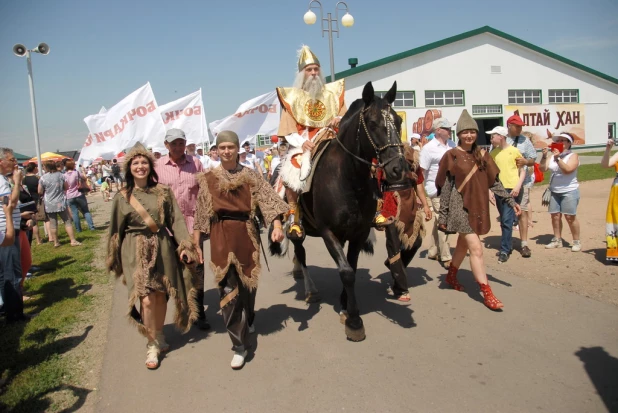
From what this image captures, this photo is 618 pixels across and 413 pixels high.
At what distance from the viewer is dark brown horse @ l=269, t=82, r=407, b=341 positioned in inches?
152

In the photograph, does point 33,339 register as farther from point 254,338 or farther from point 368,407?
point 368,407

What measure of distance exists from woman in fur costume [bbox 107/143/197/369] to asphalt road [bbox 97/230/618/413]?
459 mm

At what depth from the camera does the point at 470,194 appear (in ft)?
15.9

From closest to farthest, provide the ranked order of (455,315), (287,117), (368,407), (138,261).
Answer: (368,407) < (138,261) < (455,315) < (287,117)

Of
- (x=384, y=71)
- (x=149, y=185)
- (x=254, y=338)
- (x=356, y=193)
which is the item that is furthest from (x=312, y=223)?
(x=384, y=71)

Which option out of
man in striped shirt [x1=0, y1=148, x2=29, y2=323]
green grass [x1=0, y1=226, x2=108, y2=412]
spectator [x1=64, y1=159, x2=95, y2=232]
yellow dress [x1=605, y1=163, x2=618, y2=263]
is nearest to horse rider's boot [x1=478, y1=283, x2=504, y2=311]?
yellow dress [x1=605, y1=163, x2=618, y2=263]

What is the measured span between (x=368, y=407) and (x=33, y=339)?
395 centimetres

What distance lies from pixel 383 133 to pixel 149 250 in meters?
2.44

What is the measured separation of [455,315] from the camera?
464cm

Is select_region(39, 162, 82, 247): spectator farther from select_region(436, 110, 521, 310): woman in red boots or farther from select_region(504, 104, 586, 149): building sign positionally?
select_region(504, 104, 586, 149): building sign

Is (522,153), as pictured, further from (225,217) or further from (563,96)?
(563,96)

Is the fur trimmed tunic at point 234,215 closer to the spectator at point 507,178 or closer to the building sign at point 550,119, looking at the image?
the spectator at point 507,178

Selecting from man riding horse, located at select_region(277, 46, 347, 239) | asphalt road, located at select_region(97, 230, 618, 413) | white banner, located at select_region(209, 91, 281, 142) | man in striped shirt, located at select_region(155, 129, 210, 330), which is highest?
white banner, located at select_region(209, 91, 281, 142)

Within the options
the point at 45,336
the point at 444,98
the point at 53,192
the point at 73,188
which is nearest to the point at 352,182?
the point at 45,336
